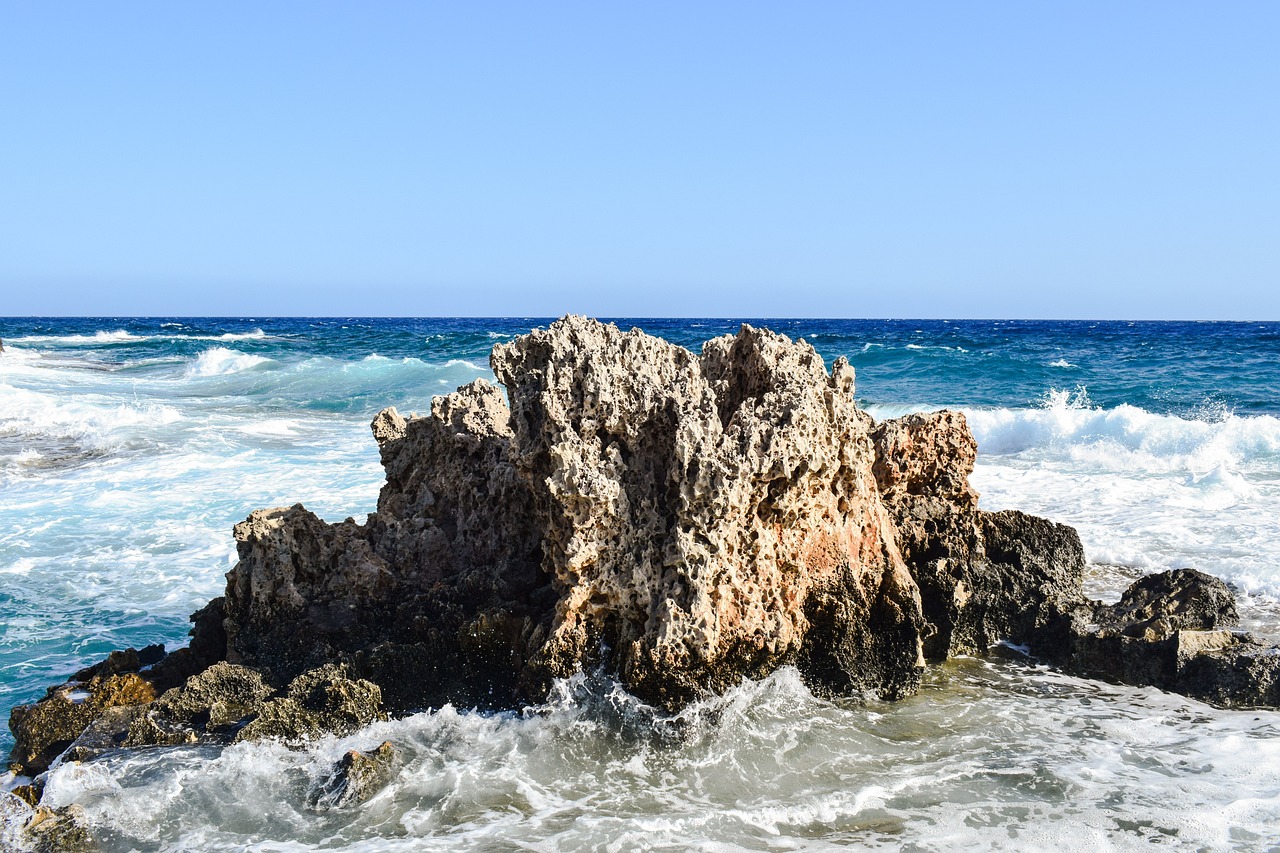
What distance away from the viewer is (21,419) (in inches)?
599

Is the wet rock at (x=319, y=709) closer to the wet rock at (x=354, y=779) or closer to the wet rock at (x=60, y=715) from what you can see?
the wet rock at (x=354, y=779)

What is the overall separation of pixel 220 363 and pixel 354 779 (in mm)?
28478

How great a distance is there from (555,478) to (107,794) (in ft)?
7.08

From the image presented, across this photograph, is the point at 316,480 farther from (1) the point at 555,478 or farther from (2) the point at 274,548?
(1) the point at 555,478

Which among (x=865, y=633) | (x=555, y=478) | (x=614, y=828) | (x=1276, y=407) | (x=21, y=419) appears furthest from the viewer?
(x=1276, y=407)

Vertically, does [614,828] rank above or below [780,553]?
below

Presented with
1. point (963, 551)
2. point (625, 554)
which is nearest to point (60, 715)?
point (625, 554)

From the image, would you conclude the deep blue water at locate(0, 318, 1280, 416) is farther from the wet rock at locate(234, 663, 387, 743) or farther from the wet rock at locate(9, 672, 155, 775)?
the wet rock at locate(9, 672, 155, 775)

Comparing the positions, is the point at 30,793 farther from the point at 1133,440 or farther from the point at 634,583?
the point at 1133,440

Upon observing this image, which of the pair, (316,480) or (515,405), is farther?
(316,480)

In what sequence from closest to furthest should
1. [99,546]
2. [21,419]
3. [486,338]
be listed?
[99,546] < [21,419] < [486,338]

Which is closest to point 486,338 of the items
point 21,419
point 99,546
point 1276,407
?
point 21,419

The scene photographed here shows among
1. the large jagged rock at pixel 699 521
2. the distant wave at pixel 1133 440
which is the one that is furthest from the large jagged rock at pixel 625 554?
the distant wave at pixel 1133 440

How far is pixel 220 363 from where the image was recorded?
96.5ft
